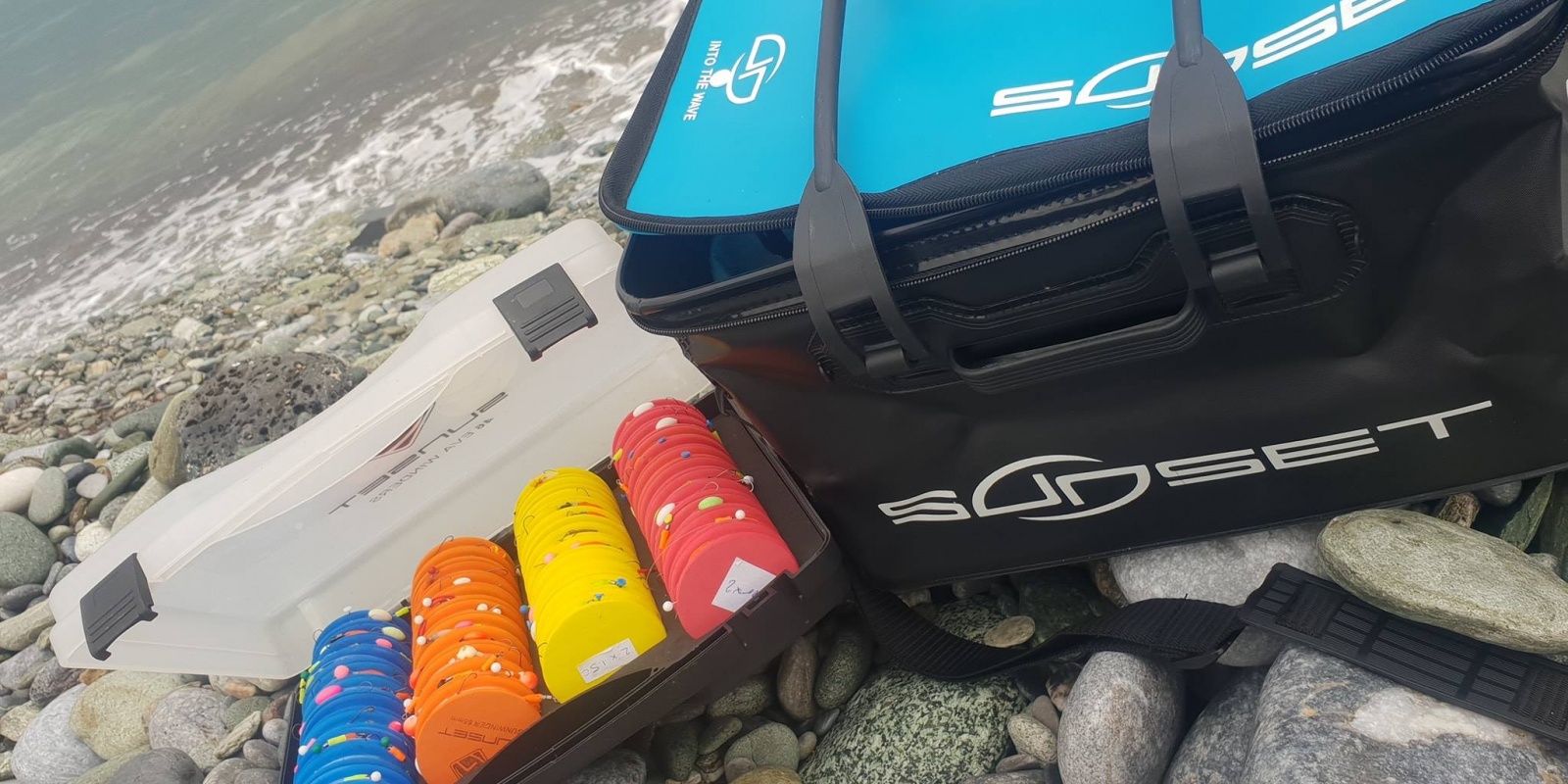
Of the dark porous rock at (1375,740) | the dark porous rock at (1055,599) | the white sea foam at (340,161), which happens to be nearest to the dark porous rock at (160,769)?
the dark porous rock at (1055,599)

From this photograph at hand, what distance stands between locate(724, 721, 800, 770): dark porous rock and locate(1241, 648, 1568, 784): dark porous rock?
846 mm

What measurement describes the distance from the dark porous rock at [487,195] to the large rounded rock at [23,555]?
7.59 feet

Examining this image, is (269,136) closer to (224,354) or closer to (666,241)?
(224,354)

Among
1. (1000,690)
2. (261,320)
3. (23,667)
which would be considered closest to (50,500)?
(23,667)

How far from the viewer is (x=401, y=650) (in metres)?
2.13

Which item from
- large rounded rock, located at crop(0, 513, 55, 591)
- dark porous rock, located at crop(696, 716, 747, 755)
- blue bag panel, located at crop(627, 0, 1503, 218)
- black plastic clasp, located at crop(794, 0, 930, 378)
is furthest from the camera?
large rounded rock, located at crop(0, 513, 55, 591)

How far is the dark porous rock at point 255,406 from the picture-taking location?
3.34 metres

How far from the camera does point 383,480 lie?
7.48ft

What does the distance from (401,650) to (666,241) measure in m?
0.98

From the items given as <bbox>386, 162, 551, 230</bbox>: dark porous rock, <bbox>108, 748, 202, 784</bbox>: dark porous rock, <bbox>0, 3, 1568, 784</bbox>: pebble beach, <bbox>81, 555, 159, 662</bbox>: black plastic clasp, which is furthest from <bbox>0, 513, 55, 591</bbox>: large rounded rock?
<bbox>386, 162, 551, 230</bbox>: dark porous rock

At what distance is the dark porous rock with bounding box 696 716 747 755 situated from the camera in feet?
6.66

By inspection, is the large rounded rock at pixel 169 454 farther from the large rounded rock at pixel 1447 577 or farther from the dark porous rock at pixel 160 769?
the large rounded rock at pixel 1447 577

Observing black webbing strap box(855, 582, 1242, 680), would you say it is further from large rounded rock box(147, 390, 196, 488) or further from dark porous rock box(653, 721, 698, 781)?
large rounded rock box(147, 390, 196, 488)

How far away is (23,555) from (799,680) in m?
3.14
